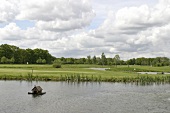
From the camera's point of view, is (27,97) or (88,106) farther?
(27,97)

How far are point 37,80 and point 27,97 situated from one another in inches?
1330

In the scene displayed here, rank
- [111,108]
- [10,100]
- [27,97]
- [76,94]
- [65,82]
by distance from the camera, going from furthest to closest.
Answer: [65,82] → [76,94] → [27,97] → [10,100] → [111,108]

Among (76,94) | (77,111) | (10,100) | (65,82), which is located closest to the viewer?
(77,111)

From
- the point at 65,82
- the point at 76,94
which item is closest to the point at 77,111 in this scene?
the point at 76,94

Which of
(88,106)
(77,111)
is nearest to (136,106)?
(88,106)

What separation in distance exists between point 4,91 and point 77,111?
2831 centimetres

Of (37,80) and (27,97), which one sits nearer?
(27,97)

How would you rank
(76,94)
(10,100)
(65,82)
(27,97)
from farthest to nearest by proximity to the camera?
1. (65,82)
2. (76,94)
3. (27,97)
4. (10,100)

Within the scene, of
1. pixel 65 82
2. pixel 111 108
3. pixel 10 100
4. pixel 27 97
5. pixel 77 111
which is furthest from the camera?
pixel 65 82

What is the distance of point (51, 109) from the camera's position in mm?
46844

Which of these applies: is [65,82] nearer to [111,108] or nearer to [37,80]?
[37,80]

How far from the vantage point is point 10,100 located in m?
54.4

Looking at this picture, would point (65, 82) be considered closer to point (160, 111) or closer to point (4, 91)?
point (4, 91)

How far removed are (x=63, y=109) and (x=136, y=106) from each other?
520 inches
